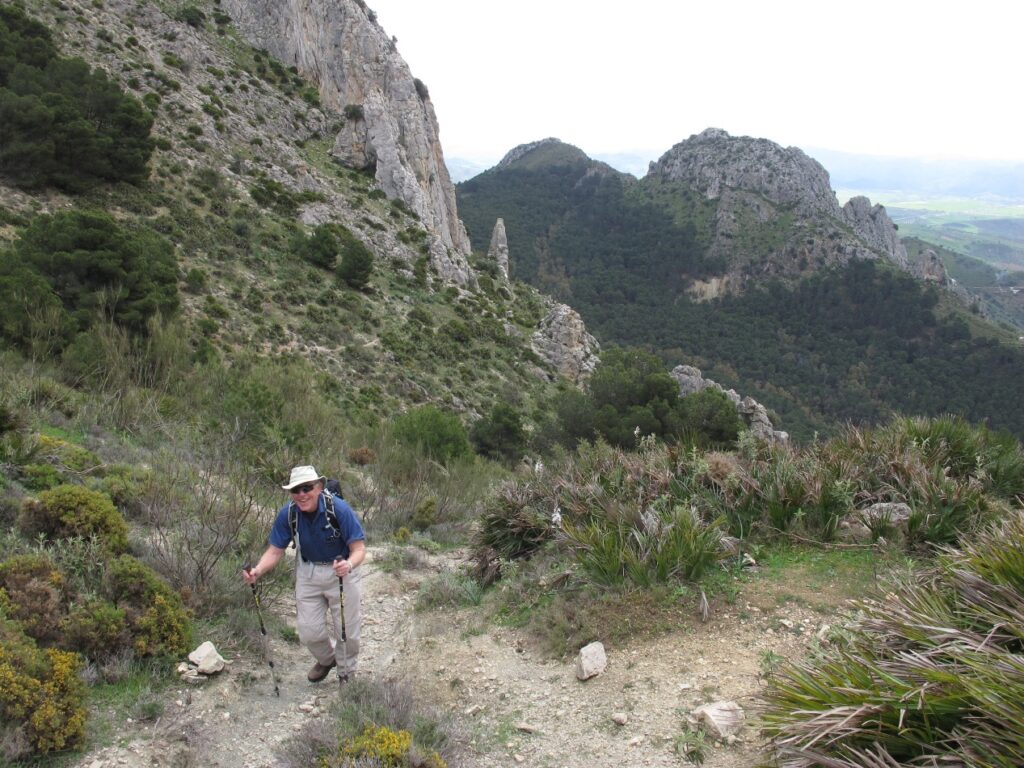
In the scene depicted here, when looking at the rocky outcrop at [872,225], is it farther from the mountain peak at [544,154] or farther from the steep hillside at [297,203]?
the steep hillside at [297,203]

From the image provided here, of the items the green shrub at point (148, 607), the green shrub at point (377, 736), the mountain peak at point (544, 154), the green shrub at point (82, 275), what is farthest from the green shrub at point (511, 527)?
A: the mountain peak at point (544, 154)

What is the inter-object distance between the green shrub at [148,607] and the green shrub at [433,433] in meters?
8.27

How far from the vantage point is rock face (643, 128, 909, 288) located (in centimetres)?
7356

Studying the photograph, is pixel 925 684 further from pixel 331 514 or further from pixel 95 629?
pixel 95 629

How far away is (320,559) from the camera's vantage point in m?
3.98

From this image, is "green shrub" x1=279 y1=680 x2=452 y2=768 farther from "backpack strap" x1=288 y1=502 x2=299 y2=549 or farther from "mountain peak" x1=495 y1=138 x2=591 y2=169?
"mountain peak" x1=495 y1=138 x2=591 y2=169

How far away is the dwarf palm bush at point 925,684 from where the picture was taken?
215 cm

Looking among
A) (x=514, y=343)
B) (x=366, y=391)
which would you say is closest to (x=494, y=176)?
(x=514, y=343)

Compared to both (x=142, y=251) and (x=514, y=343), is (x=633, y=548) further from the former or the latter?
(x=514, y=343)

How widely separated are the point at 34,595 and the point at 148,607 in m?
0.64

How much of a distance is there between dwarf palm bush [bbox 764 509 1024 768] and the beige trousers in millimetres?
2669

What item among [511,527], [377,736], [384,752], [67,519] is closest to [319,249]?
[511,527]

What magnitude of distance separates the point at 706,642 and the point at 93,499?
4841 millimetres

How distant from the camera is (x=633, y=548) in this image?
16.0 ft
